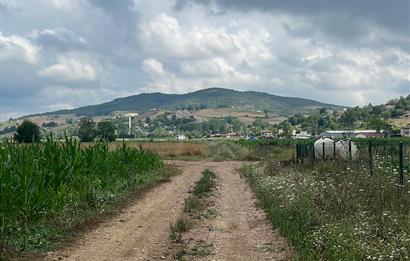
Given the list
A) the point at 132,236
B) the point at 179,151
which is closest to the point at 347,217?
the point at 132,236

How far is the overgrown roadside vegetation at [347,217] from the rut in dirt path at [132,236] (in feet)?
8.96

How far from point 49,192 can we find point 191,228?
344 centimetres

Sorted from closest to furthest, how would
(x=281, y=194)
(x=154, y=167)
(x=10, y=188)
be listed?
(x=10, y=188) < (x=281, y=194) < (x=154, y=167)

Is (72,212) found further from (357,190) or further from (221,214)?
(357,190)

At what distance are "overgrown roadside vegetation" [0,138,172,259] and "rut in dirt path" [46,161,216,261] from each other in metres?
0.57

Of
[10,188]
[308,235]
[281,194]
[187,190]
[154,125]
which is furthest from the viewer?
[154,125]

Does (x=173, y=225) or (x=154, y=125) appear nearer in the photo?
(x=173, y=225)

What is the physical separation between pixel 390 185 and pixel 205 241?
160 inches

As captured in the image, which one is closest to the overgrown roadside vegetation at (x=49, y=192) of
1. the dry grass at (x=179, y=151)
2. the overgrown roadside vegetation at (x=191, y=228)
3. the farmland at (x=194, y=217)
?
the farmland at (x=194, y=217)

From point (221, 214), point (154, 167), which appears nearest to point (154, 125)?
point (154, 167)

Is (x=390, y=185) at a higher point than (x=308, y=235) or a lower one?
higher

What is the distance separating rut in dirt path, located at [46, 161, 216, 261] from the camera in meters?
9.82

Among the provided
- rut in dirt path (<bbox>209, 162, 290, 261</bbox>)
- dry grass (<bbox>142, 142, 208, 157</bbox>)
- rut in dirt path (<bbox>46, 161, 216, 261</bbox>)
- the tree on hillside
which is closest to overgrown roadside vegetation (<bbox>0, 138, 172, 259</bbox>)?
rut in dirt path (<bbox>46, 161, 216, 261</bbox>)

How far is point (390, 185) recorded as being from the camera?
36.8 ft
